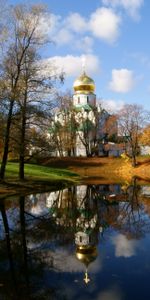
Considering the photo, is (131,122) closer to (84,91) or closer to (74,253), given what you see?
(84,91)

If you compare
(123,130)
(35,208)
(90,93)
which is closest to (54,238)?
(35,208)

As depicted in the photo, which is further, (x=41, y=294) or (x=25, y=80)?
(x=25, y=80)

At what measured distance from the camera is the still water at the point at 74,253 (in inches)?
343

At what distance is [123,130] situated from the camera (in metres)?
70.7

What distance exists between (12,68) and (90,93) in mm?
58094

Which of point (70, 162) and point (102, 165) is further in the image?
point (70, 162)

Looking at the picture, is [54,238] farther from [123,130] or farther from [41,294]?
[123,130]

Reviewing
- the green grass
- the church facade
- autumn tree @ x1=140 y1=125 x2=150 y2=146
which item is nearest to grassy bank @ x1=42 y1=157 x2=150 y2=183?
autumn tree @ x1=140 y1=125 x2=150 y2=146

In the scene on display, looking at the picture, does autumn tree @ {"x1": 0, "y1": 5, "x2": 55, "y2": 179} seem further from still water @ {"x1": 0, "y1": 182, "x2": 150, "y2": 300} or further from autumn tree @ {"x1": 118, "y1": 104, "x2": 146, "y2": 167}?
autumn tree @ {"x1": 118, "y1": 104, "x2": 146, "y2": 167}

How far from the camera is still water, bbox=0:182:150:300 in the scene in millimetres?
8719

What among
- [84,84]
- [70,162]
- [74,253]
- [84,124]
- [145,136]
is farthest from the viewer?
[84,84]

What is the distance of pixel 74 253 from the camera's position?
11820mm

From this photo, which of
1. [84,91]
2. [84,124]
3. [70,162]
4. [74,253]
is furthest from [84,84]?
[74,253]

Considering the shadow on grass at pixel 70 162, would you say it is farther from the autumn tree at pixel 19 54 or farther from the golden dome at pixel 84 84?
the autumn tree at pixel 19 54
